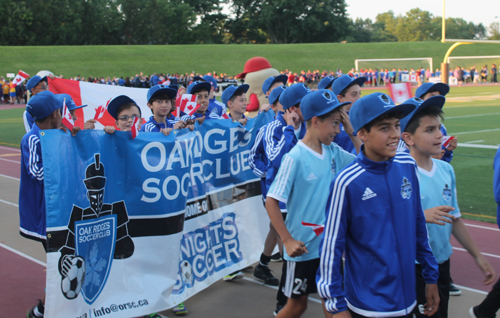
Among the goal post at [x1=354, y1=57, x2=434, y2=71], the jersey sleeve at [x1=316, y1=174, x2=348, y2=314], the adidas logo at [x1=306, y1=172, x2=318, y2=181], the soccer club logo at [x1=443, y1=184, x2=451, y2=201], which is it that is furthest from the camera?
the goal post at [x1=354, y1=57, x2=434, y2=71]

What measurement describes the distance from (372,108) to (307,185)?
1.07 m

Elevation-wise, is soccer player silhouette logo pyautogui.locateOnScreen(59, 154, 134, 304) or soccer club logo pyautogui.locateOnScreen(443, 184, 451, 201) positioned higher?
soccer club logo pyautogui.locateOnScreen(443, 184, 451, 201)

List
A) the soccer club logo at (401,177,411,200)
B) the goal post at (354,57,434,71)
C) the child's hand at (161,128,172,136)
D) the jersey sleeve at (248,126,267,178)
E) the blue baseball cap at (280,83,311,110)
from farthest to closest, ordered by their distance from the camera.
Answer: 1. the goal post at (354,57,434,71)
2. the jersey sleeve at (248,126,267,178)
3. the child's hand at (161,128,172,136)
4. the blue baseball cap at (280,83,311,110)
5. the soccer club logo at (401,177,411,200)

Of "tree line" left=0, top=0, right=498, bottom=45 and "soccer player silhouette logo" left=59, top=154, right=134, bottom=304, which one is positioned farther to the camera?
"tree line" left=0, top=0, right=498, bottom=45

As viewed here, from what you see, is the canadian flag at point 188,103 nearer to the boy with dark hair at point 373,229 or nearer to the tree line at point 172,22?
the boy with dark hair at point 373,229

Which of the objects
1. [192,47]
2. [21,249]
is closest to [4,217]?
[21,249]

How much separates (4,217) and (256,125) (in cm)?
509

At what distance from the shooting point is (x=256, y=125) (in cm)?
635

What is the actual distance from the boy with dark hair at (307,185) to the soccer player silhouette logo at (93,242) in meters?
1.60

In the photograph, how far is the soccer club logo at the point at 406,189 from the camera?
2.87 m

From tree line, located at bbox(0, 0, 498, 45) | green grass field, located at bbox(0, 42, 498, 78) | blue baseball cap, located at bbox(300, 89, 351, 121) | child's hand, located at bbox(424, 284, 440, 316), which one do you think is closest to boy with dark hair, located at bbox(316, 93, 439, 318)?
child's hand, located at bbox(424, 284, 440, 316)

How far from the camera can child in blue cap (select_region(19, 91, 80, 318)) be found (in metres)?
4.42

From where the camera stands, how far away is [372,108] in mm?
2848

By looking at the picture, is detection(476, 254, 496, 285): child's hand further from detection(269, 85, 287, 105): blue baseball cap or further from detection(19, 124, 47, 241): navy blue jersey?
detection(19, 124, 47, 241): navy blue jersey
